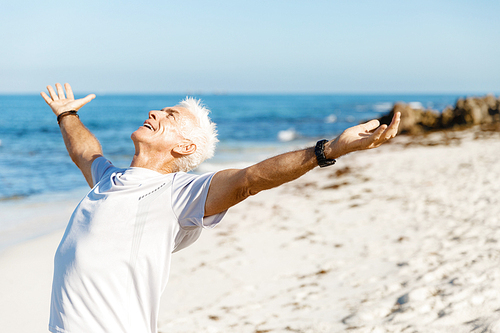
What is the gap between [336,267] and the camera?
5117 millimetres

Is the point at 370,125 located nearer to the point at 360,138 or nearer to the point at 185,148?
the point at 360,138

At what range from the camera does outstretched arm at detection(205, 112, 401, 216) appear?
6.12 feet

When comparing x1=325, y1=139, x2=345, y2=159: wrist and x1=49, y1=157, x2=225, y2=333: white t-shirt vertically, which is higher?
x1=325, y1=139, x2=345, y2=159: wrist

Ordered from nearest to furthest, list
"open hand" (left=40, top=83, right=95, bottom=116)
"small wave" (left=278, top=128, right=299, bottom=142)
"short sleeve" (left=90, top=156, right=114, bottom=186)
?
1. "short sleeve" (left=90, top=156, right=114, bottom=186)
2. "open hand" (left=40, top=83, right=95, bottom=116)
3. "small wave" (left=278, top=128, right=299, bottom=142)

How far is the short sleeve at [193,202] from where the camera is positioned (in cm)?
196

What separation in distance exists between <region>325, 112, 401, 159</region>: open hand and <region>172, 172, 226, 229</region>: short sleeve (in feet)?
1.95

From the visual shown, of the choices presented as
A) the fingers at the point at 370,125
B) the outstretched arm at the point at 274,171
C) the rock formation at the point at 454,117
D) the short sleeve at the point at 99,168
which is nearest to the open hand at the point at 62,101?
the short sleeve at the point at 99,168

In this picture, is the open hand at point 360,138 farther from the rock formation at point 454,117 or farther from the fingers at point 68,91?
the rock formation at point 454,117

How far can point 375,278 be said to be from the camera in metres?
4.63

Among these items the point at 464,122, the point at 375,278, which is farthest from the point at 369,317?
the point at 464,122

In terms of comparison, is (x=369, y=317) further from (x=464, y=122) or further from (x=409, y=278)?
(x=464, y=122)

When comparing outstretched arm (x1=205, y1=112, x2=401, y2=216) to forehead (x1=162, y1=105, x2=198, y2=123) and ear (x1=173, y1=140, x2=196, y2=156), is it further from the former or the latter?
forehead (x1=162, y1=105, x2=198, y2=123)

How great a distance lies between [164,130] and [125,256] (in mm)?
758

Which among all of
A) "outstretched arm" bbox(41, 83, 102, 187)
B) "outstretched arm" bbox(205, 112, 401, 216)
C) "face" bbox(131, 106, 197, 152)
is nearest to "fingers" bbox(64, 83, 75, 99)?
"outstretched arm" bbox(41, 83, 102, 187)
